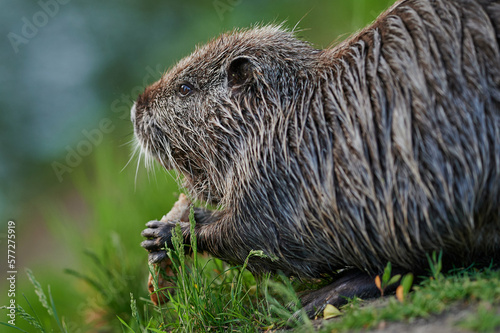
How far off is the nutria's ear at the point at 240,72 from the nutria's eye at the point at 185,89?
1.02ft

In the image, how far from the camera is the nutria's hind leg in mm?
2852

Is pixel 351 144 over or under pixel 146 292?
over

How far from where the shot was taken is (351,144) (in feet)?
9.16

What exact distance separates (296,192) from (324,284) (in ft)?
2.36

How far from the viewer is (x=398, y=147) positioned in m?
2.64

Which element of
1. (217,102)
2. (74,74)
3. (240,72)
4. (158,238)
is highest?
(74,74)

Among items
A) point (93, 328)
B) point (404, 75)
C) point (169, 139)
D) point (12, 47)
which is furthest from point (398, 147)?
point (12, 47)

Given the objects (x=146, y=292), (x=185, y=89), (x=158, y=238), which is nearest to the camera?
(x=158, y=238)

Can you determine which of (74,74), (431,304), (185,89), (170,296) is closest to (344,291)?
(431,304)

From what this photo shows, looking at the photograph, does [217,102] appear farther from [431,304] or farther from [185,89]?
[431,304]

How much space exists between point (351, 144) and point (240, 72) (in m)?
1.06

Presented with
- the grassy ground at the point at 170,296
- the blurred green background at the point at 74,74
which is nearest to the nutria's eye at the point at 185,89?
the grassy ground at the point at 170,296

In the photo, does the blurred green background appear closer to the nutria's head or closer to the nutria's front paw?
the nutria's head

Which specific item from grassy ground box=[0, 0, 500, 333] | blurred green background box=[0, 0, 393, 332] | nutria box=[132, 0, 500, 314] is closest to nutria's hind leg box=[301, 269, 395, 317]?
nutria box=[132, 0, 500, 314]
